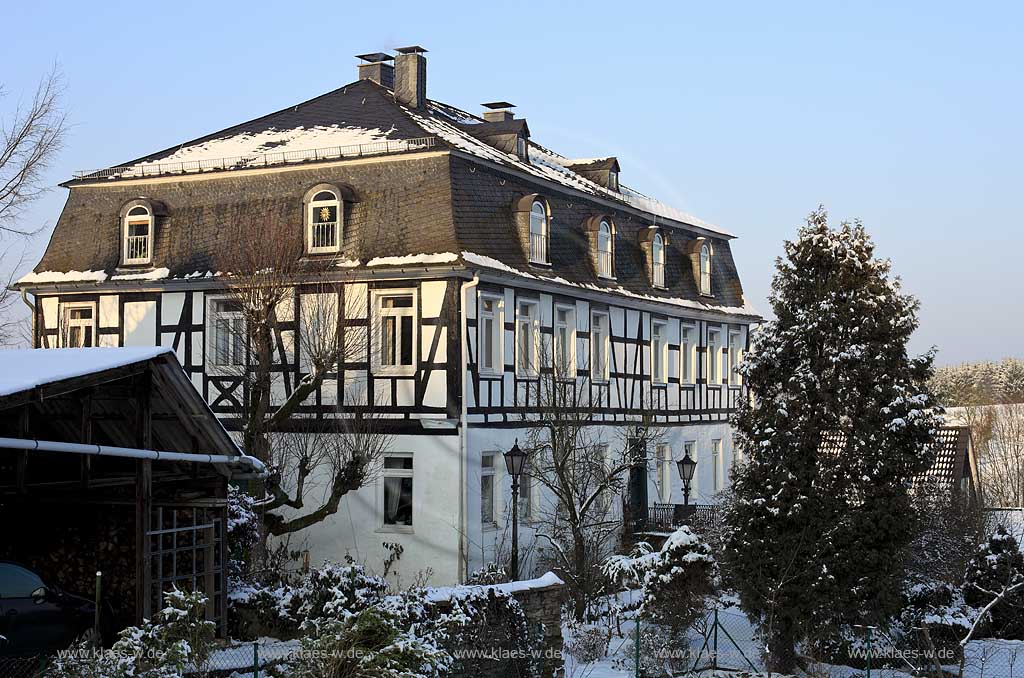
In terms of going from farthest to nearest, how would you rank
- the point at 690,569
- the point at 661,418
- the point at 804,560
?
the point at 661,418 → the point at 690,569 → the point at 804,560

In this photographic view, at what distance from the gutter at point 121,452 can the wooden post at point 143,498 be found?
204mm

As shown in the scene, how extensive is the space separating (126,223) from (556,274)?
944cm

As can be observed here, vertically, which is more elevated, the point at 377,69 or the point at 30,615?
the point at 377,69

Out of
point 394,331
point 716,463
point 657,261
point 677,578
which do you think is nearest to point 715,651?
point 677,578

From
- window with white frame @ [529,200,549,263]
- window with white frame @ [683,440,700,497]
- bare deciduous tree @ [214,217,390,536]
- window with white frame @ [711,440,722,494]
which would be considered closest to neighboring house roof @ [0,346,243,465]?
bare deciduous tree @ [214,217,390,536]

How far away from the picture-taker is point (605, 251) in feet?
101

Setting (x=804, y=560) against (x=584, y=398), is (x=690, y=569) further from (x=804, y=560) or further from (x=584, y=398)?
(x=584, y=398)

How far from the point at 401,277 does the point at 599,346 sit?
6.93m

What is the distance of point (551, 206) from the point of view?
28.8 m

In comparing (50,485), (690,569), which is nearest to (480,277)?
(690,569)

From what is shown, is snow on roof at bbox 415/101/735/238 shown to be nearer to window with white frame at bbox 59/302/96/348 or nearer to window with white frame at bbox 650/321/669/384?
window with white frame at bbox 650/321/669/384

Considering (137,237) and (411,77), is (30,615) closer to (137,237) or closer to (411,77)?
(137,237)

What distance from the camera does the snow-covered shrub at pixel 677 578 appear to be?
20016 millimetres

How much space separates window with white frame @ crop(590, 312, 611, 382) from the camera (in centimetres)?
3045
